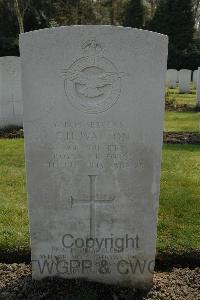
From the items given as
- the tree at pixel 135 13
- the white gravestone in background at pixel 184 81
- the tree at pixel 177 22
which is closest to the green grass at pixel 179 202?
the white gravestone in background at pixel 184 81

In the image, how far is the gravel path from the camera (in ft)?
11.4

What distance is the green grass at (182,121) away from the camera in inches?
446

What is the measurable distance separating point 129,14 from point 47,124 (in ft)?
118

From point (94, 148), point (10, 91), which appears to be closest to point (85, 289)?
point (94, 148)

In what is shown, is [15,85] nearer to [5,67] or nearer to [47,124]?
[5,67]

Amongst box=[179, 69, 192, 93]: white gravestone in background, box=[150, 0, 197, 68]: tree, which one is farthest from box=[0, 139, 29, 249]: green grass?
box=[150, 0, 197, 68]: tree

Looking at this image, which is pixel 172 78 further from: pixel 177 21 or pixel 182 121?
pixel 182 121

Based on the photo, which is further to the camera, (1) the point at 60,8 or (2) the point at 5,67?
(1) the point at 60,8

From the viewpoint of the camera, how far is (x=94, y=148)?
3346mm

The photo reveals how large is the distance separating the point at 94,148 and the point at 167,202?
238cm

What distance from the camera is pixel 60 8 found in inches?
1254

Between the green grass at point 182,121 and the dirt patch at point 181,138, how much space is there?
2.57 ft

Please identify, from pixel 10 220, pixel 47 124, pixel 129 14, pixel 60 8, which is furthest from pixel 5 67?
pixel 129 14

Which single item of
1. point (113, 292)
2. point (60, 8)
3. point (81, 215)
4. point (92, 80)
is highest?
Answer: point (60, 8)
